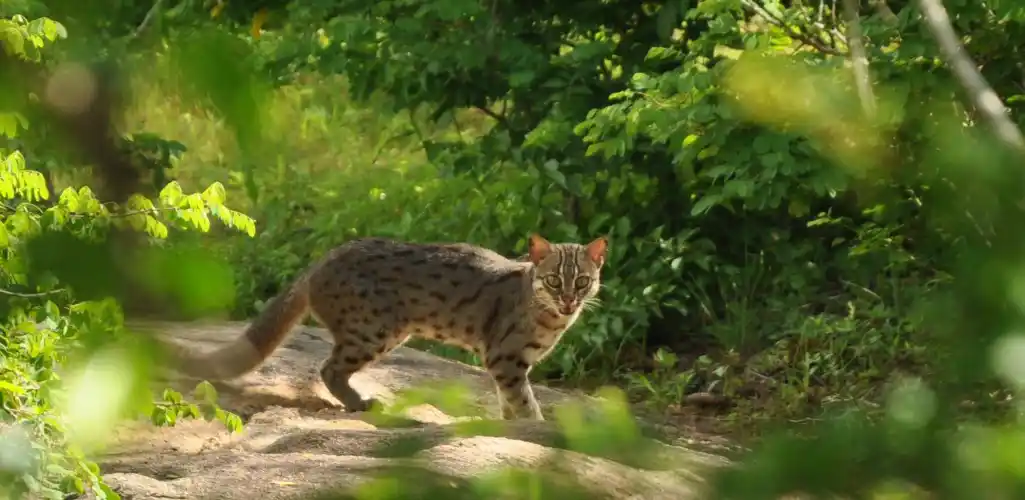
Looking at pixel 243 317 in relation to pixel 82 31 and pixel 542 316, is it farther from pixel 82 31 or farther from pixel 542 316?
pixel 82 31

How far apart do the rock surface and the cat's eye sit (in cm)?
63

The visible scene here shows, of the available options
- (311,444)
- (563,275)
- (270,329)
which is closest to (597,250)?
(563,275)

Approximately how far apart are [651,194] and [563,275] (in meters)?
2.03

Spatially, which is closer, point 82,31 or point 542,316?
point 82,31

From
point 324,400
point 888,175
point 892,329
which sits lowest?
point 324,400

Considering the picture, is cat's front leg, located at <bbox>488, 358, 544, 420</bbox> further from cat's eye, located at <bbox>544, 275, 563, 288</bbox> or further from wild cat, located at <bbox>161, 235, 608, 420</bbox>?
cat's eye, located at <bbox>544, 275, 563, 288</bbox>

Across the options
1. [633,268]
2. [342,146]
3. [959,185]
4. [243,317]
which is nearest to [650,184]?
[633,268]

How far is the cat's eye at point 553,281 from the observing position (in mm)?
6340

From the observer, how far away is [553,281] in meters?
6.35

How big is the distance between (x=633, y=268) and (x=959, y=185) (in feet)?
24.0

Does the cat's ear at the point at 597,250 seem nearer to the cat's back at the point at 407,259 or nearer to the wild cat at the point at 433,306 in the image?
the wild cat at the point at 433,306

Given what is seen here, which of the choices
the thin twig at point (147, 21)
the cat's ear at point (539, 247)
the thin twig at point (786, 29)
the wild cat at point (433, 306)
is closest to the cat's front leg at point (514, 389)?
the wild cat at point (433, 306)

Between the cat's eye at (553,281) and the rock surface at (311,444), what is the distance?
0.63 meters

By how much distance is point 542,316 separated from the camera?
21.3ft
